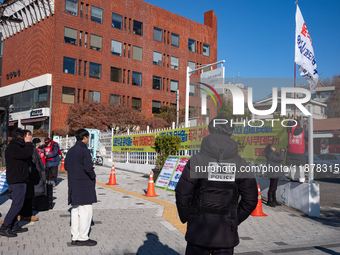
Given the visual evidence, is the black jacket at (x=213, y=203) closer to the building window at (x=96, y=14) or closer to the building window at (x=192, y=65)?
the building window at (x=96, y=14)

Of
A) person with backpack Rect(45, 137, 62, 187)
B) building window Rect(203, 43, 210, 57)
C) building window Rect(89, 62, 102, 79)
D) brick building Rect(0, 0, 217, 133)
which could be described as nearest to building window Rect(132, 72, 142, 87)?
brick building Rect(0, 0, 217, 133)

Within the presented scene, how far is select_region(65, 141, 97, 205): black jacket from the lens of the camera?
534 cm

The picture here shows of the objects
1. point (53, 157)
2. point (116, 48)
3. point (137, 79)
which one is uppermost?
point (116, 48)

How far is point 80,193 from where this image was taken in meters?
5.34

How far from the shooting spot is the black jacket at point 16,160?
5.87 metres

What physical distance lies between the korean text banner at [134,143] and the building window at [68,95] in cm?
1746

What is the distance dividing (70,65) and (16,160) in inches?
1300

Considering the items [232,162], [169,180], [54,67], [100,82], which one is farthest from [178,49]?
[232,162]

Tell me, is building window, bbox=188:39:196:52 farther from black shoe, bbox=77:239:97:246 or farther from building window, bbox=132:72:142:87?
black shoe, bbox=77:239:97:246

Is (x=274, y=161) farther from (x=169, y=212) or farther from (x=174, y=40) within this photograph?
(x=174, y=40)

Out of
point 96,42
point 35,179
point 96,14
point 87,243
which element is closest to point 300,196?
point 87,243

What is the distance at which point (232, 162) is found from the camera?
10.5 feet

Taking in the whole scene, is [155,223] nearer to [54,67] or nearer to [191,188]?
[191,188]

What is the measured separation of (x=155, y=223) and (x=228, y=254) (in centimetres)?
402
